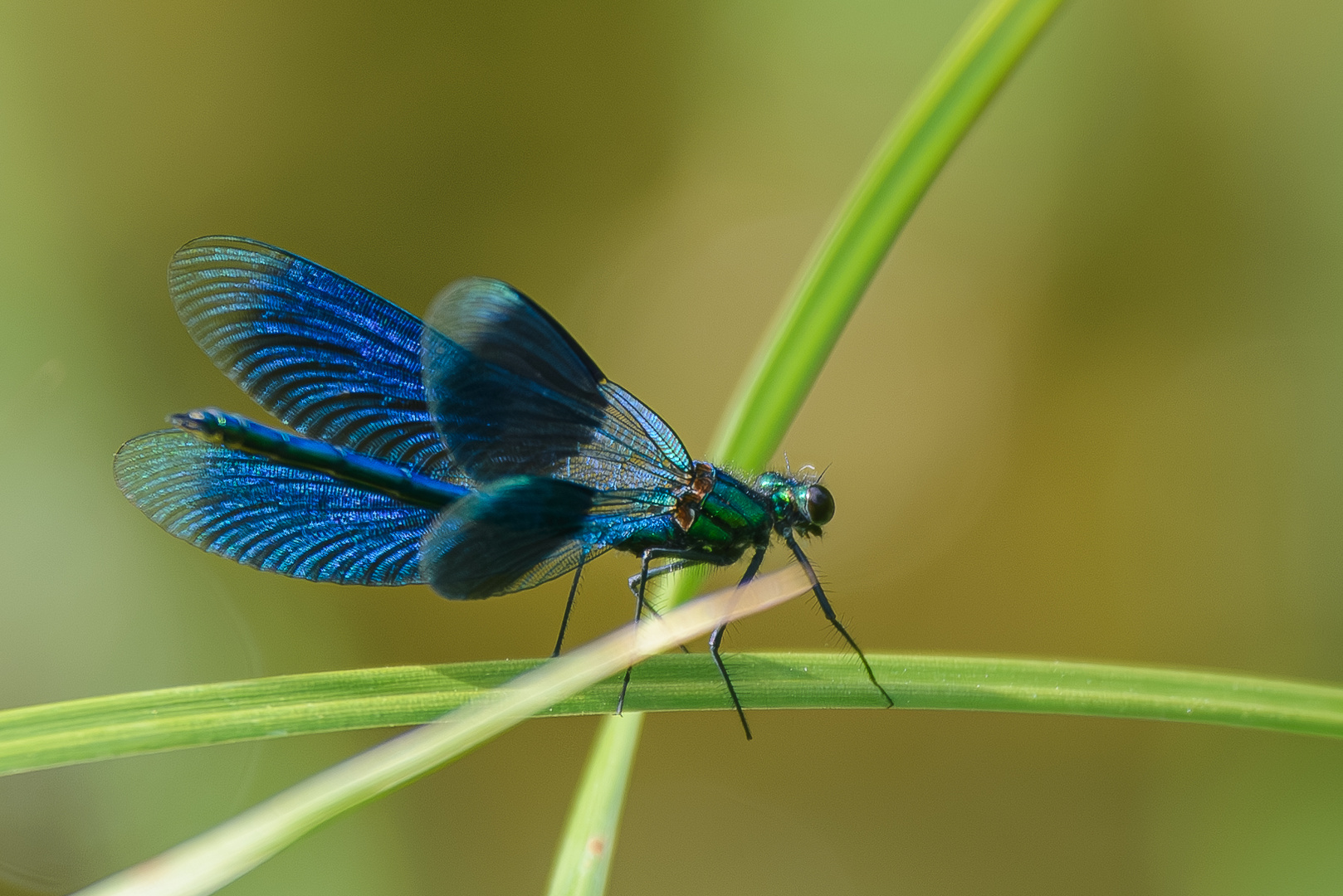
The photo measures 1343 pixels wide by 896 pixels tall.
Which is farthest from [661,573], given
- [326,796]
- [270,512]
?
[326,796]

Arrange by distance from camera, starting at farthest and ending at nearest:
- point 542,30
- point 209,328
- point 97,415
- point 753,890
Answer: point 542,30, point 753,890, point 97,415, point 209,328

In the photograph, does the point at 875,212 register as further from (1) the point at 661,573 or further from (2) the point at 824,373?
(2) the point at 824,373

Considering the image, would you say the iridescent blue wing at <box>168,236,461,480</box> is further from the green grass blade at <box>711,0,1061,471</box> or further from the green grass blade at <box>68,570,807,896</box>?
the green grass blade at <box>68,570,807,896</box>

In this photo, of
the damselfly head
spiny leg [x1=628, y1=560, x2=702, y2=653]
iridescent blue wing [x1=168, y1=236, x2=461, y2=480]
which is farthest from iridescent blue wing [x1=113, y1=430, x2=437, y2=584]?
the damselfly head

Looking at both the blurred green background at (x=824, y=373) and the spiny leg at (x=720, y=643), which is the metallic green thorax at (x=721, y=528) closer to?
the spiny leg at (x=720, y=643)

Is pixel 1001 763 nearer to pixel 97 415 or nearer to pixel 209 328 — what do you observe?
pixel 209 328

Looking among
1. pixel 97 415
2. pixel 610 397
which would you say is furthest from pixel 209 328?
pixel 97 415
